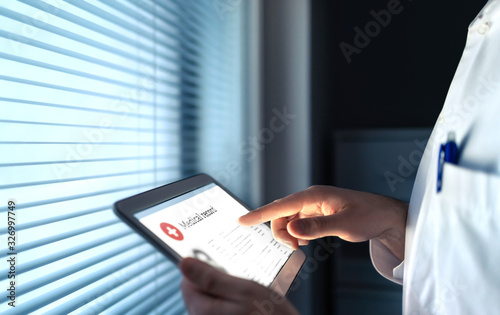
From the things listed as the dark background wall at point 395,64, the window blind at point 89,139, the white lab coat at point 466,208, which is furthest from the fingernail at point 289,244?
the dark background wall at point 395,64

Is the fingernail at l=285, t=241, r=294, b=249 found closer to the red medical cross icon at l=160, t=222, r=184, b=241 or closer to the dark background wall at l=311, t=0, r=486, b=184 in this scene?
the red medical cross icon at l=160, t=222, r=184, b=241

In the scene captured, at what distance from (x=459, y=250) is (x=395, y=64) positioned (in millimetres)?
1596

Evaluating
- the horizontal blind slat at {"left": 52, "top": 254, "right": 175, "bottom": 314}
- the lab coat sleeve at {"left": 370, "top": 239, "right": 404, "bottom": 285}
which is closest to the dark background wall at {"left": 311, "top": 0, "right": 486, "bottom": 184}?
the lab coat sleeve at {"left": 370, "top": 239, "right": 404, "bottom": 285}

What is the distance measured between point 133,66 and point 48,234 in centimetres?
40

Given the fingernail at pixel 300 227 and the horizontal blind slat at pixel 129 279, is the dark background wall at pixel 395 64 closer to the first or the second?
the horizontal blind slat at pixel 129 279

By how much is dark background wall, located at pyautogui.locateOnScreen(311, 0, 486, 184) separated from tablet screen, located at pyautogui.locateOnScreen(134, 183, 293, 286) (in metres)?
1.30

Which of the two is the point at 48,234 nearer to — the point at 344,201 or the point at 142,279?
the point at 142,279

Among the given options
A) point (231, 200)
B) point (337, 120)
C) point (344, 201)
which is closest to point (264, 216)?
point (231, 200)

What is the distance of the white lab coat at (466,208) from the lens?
23.2 inches

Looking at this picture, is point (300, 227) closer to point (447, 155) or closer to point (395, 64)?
point (447, 155)

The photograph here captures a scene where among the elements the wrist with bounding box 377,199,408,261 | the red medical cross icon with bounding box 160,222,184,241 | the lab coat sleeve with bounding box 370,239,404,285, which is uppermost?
the red medical cross icon with bounding box 160,222,184,241

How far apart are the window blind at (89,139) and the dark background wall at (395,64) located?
109 cm

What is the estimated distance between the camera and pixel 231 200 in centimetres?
69

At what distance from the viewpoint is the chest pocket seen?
58 cm
